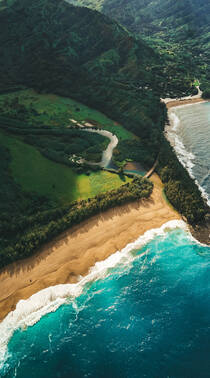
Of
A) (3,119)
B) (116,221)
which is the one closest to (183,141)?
(116,221)

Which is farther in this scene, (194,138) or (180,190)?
(194,138)

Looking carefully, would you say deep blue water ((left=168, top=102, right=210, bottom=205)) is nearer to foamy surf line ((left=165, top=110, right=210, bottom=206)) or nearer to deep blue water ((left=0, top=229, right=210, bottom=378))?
foamy surf line ((left=165, top=110, right=210, bottom=206))

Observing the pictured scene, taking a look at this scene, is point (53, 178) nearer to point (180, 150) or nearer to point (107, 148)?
point (107, 148)

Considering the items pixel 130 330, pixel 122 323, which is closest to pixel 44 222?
pixel 122 323

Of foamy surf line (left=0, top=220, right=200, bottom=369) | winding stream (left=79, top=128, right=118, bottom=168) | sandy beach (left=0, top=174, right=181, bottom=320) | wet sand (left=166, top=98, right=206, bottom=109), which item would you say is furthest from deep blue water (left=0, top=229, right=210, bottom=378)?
wet sand (left=166, top=98, right=206, bottom=109)

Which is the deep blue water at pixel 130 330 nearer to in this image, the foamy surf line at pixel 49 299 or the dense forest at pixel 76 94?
the foamy surf line at pixel 49 299

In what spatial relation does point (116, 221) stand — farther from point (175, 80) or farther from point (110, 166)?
point (175, 80)

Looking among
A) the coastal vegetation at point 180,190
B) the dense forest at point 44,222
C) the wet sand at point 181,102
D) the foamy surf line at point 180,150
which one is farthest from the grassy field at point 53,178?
the wet sand at point 181,102
